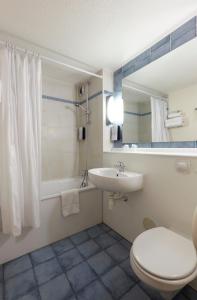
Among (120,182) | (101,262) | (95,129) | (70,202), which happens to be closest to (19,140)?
(70,202)

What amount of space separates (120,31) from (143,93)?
0.68 meters

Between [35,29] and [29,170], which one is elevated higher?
[35,29]

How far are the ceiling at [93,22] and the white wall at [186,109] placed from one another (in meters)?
0.61

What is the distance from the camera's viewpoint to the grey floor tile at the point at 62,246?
1596 mm

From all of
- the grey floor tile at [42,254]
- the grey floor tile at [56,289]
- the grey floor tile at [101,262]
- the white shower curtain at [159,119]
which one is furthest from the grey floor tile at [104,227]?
the white shower curtain at [159,119]

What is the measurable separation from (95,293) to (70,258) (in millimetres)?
425

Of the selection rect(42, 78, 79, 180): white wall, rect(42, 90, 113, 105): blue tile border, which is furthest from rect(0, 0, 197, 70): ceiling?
rect(42, 78, 79, 180): white wall

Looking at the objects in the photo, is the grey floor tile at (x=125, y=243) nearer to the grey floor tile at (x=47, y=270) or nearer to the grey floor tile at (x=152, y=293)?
the grey floor tile at (x=152, y=293)

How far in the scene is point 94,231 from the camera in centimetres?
192

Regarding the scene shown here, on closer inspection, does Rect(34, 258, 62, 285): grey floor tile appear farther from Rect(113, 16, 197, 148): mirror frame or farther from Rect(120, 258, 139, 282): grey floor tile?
Rect(113, 16, 197, 148): mirror frame

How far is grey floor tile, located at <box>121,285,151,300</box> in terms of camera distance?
1104 millimetres

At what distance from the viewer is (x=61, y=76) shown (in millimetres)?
2342

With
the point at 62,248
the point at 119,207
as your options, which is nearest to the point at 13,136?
the point at 62,248

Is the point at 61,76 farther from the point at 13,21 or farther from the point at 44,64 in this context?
the point at 13,21
